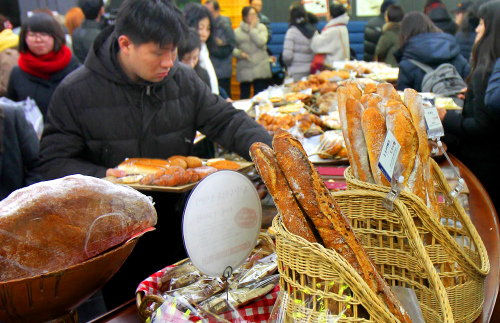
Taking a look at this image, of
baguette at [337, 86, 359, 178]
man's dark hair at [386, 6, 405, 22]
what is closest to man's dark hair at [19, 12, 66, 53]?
baguette at [337, 86, 359, 178]

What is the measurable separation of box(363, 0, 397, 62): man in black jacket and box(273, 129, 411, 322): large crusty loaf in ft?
22.7

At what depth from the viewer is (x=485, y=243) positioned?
1488mm

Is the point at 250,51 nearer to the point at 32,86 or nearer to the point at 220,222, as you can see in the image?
the point at 32,86

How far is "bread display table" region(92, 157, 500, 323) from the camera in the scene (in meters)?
1.16

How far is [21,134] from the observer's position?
247 centimetres

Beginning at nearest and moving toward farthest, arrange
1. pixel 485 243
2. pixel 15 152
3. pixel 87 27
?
1. pixel 485 243
2. pixel 15 152
3. pixel 87 27

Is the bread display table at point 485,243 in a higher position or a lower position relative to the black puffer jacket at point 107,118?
lower

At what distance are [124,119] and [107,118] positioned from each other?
8 centimetres

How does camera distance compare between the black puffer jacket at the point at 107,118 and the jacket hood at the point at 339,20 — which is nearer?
the black puffer jacket at the point at 107,118

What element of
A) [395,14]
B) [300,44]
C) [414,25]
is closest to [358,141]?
[414,25]

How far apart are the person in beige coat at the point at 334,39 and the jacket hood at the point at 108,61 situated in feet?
15.4

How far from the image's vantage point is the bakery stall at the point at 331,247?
82 centimetres

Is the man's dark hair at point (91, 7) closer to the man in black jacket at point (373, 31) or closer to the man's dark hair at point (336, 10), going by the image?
the man's dark hair at point (336, 10)

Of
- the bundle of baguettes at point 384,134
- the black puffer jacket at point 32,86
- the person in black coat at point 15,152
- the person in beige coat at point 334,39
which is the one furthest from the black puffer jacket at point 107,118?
the person in beige coat at point 334,39
